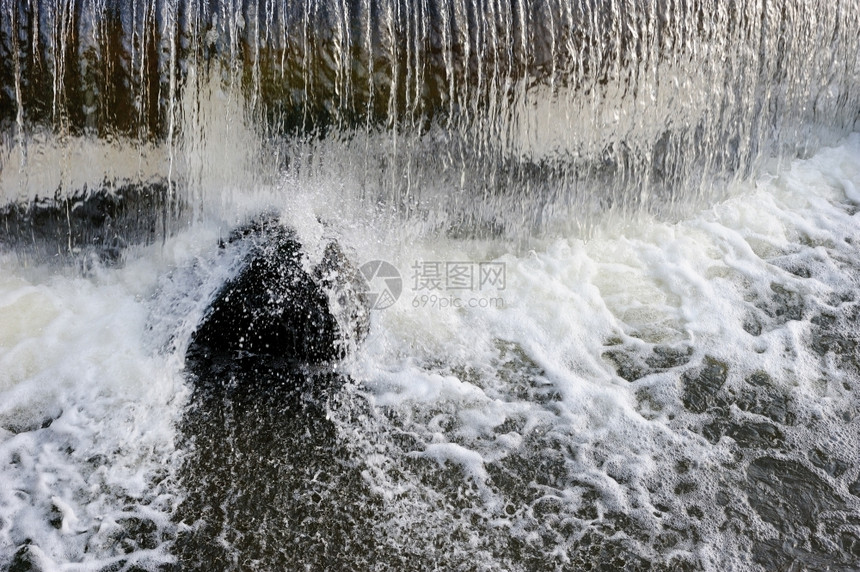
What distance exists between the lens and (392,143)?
4.60 meters

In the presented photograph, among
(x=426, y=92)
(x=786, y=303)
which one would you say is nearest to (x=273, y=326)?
(x=426, y=92)

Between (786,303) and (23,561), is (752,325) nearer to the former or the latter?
(786,303)

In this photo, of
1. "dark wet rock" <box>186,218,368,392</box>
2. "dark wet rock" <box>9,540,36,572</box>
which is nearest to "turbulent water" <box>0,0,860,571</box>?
"dark wet rock" <box>9,540,36,572</box>

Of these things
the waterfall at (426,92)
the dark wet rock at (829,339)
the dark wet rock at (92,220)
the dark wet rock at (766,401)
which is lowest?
the dark wet rock at (766,401)

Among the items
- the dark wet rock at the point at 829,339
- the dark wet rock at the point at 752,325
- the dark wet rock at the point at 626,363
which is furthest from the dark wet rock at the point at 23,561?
the dark wet rock at the point at 829,339

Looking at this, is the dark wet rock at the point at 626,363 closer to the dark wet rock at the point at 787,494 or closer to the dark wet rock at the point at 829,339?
the dark wet rock at the point at 787,494

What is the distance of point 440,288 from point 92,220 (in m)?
2.16

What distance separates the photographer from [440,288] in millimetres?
4703

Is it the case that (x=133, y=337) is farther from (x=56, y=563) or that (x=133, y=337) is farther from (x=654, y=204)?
(x=654, y=204)

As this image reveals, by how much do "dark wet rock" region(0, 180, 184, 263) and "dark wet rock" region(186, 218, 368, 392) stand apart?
830mm

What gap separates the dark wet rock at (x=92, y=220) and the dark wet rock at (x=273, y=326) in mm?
830

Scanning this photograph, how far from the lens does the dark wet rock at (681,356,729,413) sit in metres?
3.91

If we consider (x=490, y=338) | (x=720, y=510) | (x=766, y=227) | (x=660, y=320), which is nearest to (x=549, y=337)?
(x=490, y=338)

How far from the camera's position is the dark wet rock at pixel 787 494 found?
325 cm
